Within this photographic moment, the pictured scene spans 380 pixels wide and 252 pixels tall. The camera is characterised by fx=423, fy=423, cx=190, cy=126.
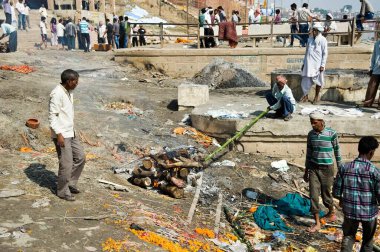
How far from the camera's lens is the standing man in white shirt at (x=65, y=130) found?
201 inches

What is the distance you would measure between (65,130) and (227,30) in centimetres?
1155

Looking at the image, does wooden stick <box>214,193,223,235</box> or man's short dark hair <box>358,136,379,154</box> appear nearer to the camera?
man's short dark hair <box>358,136,379,154</box>

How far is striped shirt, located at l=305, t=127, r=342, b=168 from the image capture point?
19.4 feet

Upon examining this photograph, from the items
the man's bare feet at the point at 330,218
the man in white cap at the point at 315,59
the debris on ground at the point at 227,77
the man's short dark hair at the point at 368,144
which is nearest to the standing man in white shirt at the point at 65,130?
the man's short dark hair at the point at 368,144

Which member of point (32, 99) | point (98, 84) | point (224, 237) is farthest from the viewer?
point (98, 84)

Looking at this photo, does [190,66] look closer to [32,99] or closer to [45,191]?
[32,99]

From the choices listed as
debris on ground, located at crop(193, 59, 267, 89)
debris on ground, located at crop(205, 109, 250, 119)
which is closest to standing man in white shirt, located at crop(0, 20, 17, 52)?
debris on ground, located at crop(193, 59, 267, 89)

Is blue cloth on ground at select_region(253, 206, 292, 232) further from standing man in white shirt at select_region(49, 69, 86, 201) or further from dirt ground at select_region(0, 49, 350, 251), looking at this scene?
standing man in white shirt at select_region(49, 69, 86, 201)

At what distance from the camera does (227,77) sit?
46.6 ft

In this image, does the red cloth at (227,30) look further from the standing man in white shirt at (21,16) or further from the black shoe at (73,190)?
the standing man in white shirt at (21,16)

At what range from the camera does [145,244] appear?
4.61 metres

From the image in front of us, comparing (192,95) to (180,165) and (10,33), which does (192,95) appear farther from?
(10,33)

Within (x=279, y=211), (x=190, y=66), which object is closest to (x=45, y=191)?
(x=279, y=211)

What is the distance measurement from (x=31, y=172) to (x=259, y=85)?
31.6ft
